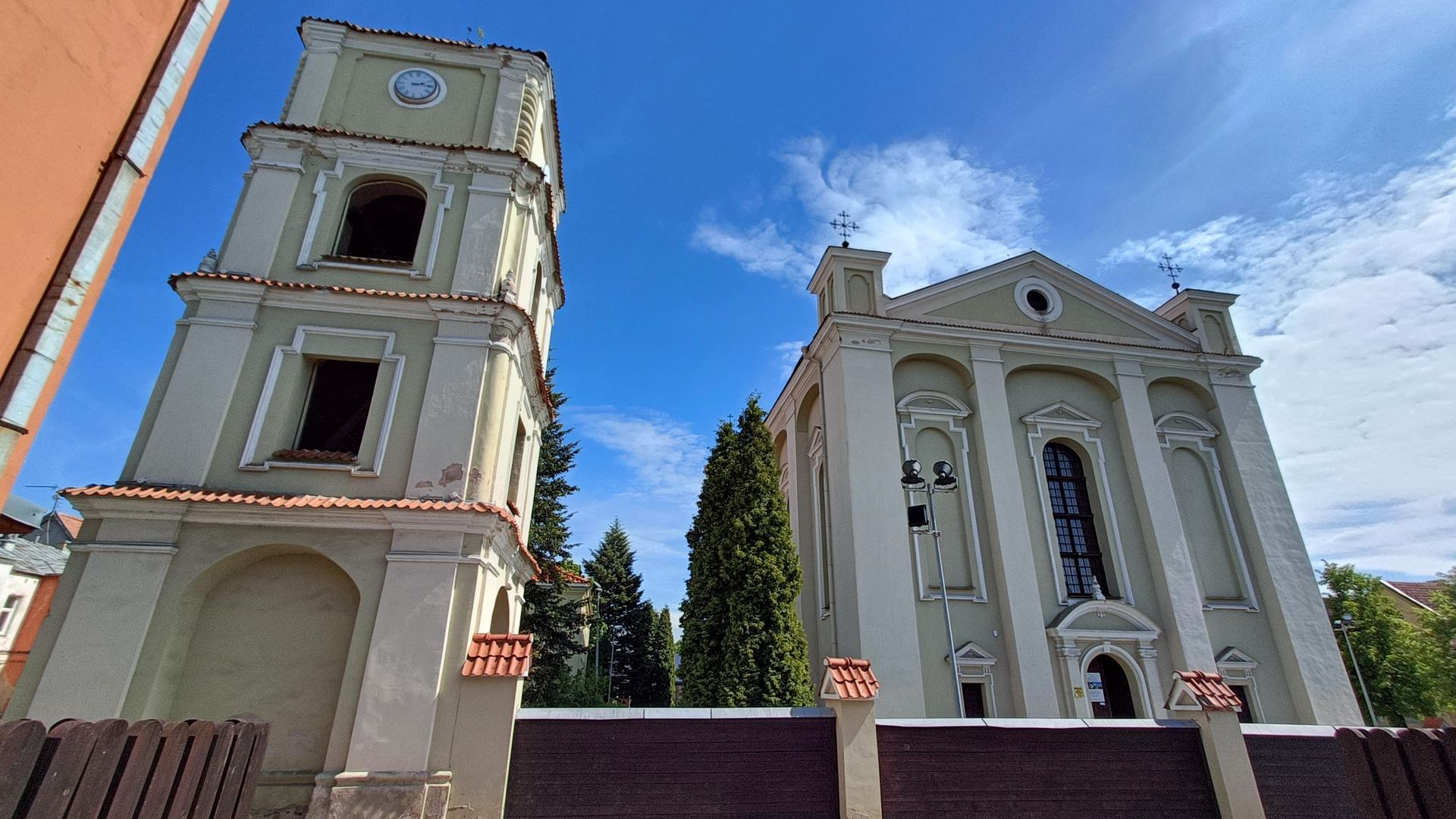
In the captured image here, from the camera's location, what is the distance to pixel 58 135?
3301 millimetres

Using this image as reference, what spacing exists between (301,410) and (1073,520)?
16143 mm

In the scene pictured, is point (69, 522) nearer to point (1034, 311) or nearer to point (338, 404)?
point (338, 404)

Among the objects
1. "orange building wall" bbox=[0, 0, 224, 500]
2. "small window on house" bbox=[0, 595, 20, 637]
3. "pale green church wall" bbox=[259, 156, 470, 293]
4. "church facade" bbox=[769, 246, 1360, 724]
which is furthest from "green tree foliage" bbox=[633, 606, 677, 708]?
"orange building wall" bbox=[0, 0, 224, 500]

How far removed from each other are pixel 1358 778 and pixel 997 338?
1258 centimetres

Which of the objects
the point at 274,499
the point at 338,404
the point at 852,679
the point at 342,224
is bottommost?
the point at 852,679

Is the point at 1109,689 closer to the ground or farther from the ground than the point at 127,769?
farther from the ground

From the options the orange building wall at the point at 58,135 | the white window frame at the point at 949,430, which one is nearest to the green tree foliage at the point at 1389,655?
the white window frame at the point at 949,430

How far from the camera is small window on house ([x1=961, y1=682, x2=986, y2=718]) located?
43.2ft

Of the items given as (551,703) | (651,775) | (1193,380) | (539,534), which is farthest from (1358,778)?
(539,534)

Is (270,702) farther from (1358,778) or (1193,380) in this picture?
(1193,380)

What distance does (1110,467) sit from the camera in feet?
52.1

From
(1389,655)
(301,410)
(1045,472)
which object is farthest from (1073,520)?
(1389,655)

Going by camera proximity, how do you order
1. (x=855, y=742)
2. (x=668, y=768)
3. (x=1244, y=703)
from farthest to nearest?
(x=1244, y=703)
(x=855, y=742)
(x=668, y=768)

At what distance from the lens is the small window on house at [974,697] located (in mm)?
13180
